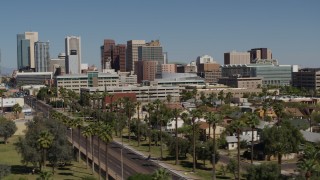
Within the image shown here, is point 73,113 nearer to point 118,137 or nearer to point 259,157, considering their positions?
point 118,137

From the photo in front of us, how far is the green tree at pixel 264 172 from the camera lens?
62469 millimetres

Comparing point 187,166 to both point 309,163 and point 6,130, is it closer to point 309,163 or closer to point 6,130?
point 309,163

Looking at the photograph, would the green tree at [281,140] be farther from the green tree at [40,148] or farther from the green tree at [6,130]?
the green tree at [6,130]

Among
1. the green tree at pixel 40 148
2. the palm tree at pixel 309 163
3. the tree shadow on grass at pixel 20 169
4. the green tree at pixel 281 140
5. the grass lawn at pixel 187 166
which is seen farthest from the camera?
the green tree at pixel 281 140

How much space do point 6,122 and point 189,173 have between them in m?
59.2

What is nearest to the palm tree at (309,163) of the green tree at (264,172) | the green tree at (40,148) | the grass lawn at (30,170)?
the green tree at (264,172)

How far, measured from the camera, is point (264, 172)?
62.6m

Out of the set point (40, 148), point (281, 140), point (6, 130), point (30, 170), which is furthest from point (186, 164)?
point (6, 130)

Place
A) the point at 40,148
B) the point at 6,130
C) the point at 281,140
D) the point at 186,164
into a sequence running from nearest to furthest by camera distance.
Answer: the point at 40,148 < the point at 281,140 < the point at 186,164 < the point at 6,130

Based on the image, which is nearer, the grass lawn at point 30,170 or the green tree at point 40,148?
the grass lawn at point 30,170

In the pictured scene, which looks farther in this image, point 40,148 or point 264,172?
point 40,148

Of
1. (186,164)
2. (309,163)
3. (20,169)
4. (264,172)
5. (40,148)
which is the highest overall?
(309,163)

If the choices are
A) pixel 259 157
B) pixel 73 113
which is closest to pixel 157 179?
pixel 259 157

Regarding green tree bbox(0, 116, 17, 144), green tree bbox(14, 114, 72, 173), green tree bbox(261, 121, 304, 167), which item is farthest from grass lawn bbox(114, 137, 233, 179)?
A: green tree bbox(0, 116, 17, 144)
